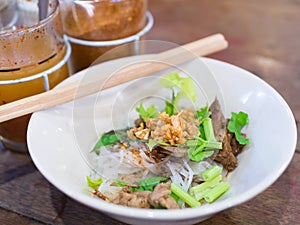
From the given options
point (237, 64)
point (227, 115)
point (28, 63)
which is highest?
point (28, 63)

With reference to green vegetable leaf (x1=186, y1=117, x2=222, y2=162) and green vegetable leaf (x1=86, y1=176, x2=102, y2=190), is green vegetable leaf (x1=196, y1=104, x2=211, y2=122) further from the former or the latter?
green vegetable leaf (x1=86, y1=176, x2=102, y2=190)

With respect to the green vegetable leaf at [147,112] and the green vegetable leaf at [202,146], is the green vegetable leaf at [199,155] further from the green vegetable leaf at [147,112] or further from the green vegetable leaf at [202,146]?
the green vegetable leaf at [147,112]

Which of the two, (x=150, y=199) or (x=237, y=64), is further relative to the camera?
(x=237, y=64)

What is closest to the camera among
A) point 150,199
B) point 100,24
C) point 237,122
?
point 150,199

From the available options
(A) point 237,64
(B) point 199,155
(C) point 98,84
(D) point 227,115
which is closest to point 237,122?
(D) point 227,115

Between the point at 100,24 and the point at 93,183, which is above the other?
the point at 100,24

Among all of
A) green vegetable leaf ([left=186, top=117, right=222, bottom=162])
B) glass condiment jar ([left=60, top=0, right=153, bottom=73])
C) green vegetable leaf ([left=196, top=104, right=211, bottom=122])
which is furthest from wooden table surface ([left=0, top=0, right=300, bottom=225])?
glass condiment jar ([left=60, top=0, right=153, bottom=73])

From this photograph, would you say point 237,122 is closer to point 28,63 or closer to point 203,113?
point 203,113
